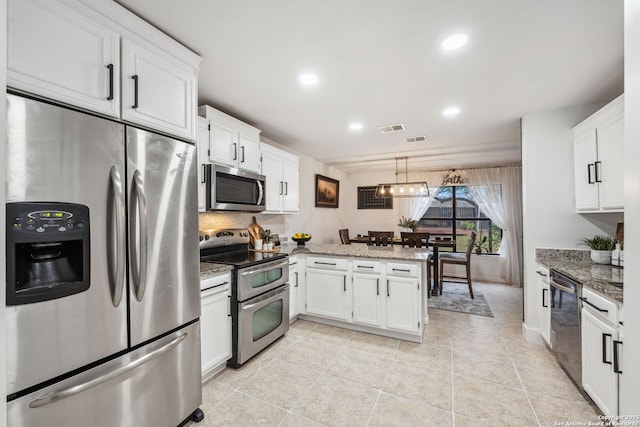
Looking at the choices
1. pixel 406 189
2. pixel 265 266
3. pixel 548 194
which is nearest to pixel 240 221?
pixel 265 266

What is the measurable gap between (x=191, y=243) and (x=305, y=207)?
3.13 m

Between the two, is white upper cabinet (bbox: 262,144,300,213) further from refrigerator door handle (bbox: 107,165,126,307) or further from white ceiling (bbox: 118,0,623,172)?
refrigerator door handle (bbox: 107,165,126,307)

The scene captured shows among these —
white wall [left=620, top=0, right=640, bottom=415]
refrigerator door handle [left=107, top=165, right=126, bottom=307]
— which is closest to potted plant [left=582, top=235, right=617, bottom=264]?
white wall [left=620, top=0, right=640, bottom=415]

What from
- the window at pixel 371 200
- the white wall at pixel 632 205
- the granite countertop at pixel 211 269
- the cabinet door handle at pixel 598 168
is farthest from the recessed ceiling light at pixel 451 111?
the window at pixel 371 200

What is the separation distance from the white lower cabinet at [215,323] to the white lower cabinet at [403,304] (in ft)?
5.52

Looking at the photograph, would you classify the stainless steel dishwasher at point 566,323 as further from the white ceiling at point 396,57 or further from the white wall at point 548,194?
the white ceiling at point 396,57

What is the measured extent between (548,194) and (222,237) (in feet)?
11.4

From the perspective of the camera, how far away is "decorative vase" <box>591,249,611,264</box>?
2430 mm

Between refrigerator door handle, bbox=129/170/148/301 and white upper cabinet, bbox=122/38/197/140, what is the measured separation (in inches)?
14.3

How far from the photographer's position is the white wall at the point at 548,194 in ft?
9.08

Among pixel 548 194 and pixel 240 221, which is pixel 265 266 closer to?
pixel 240 221

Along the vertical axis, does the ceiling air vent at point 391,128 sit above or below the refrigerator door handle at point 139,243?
above

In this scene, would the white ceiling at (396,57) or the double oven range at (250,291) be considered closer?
the white ceiling at (396,57)

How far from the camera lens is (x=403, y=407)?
193cm
